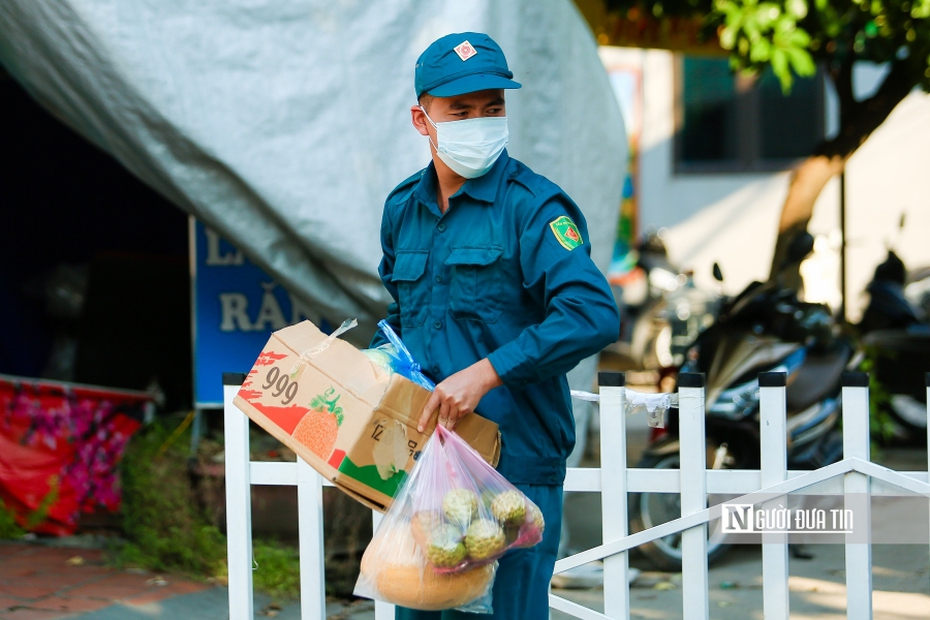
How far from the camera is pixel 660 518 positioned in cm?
441

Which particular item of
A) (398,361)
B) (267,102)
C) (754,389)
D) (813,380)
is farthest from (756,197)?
(398,361)

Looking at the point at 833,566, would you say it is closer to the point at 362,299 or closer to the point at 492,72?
the point at 362,299

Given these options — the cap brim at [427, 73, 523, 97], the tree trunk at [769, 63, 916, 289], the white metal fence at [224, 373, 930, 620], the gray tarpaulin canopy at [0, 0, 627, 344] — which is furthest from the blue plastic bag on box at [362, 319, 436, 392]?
the tree trunk at [769, 63, 916, 289]

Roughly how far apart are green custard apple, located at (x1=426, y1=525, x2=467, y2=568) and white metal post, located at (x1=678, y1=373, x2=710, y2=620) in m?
1.22

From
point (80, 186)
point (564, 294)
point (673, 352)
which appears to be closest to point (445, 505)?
point (564, 294)

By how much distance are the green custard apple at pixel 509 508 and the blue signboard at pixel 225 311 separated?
8.13 ft

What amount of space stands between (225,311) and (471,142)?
8.29ft

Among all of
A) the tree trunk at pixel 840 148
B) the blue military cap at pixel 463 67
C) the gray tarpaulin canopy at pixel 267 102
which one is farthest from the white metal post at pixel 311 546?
the tree trunk at pixel 840 148

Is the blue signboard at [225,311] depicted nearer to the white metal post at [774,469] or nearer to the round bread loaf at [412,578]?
the white metal post at [774,469]

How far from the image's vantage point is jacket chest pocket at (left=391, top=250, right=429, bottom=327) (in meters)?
2.26

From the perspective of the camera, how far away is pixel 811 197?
614 centimetres

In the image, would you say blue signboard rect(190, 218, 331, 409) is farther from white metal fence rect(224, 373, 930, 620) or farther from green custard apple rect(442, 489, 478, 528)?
green custard apple rect(442, 489, 478, 528)

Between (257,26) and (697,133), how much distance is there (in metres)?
11.7

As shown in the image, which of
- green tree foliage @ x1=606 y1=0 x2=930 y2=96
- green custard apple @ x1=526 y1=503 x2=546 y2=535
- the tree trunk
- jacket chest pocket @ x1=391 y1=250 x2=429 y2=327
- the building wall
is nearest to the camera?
green custard apple @ x1=526 y1=503 x2=546 y2=535
